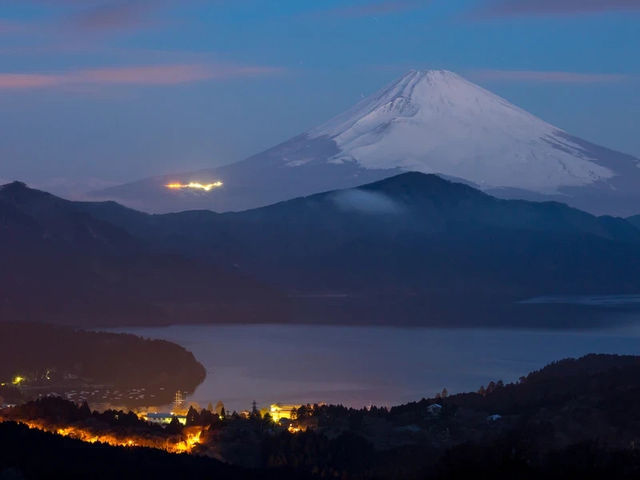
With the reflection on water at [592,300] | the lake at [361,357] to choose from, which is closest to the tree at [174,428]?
the lake at [361,357]

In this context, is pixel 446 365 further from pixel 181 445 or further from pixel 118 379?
pixel 181 445

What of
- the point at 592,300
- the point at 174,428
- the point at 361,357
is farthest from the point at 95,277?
the point at 174,428

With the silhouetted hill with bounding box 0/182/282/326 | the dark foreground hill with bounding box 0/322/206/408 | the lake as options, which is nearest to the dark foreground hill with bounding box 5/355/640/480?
the lake

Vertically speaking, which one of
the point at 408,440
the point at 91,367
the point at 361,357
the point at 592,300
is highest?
the point at 592,300

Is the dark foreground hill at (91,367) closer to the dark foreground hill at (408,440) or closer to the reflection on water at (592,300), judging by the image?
the dark foreground hill at (408,440)

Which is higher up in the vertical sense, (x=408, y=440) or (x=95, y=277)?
(x=95, y=277)

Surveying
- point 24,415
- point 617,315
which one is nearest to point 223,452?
point 24,415

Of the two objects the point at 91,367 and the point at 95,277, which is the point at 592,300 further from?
the point at 91,367

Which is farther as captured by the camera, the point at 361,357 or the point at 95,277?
the point at 95,277
